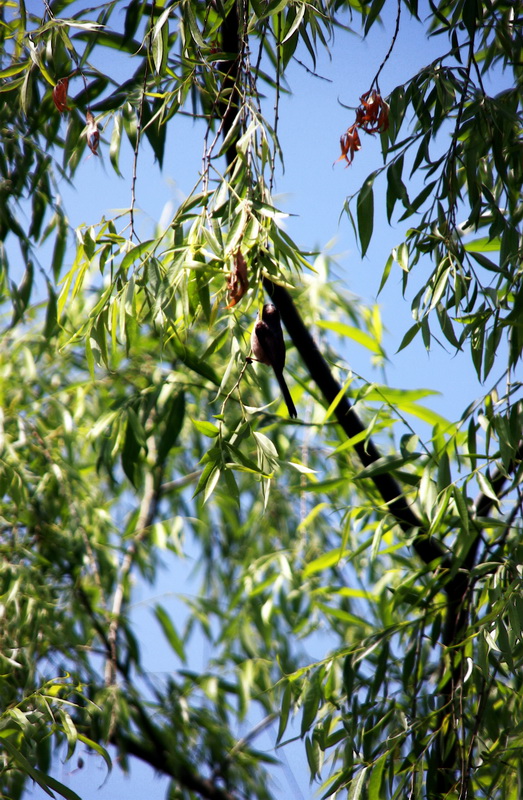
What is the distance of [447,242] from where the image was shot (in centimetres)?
85

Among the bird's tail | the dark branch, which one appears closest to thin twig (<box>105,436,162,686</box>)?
the dark branch

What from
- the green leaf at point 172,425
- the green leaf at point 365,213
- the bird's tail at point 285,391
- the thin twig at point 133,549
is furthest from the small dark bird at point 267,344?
the thin twig at point 133,549

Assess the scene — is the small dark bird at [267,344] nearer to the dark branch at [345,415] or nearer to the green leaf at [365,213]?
the green leaf at [365,213]

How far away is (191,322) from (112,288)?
0.30ft

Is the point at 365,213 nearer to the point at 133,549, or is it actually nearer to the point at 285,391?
the point at 285,391

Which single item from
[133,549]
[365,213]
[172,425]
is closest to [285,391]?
[365,213]

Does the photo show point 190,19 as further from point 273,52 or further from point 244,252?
point 273,52

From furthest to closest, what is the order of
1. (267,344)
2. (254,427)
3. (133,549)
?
(133,549)
(254,427)
(267,344)

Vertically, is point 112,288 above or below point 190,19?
below

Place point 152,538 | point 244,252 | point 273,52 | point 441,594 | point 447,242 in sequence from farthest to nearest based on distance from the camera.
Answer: point 152,538, point 441,594, point 273,52, point 447,242, point 244,252

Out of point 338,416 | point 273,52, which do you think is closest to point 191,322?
point 338,416

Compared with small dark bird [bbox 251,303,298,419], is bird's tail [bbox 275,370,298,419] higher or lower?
lower

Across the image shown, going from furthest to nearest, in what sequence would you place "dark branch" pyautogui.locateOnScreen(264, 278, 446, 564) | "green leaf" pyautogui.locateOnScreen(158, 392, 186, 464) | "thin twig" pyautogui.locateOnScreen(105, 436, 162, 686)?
"thin twig" pyautogui.locateOnScreen(105, 436, 162, 686) → "green leaf" pyautogui.locateOnScreen(158, 392, 186, 464) → "dark branch" pyautogui.locateOnScreen(264, 278, 446, 564)

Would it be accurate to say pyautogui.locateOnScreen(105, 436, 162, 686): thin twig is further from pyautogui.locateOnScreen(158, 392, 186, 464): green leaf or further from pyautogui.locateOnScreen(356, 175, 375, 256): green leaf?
pyautogui.locateOnScreen(356, 175, 375, 256): green leaf
